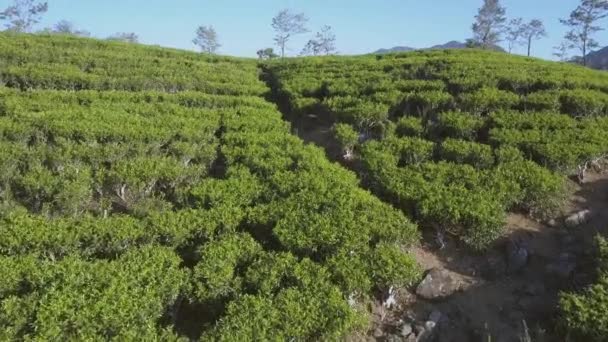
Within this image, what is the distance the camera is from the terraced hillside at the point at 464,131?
33.6ft

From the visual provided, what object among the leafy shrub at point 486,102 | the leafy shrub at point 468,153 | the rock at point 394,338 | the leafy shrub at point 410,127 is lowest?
the rock at point 394,338

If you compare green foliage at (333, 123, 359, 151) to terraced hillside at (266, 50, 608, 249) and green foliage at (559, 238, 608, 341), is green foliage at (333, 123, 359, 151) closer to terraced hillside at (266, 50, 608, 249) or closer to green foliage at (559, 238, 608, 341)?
terraced hillside at (266, 50, 608, 249)

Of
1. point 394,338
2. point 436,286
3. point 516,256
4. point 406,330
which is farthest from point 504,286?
point 394,338

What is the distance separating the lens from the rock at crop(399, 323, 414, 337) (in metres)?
→ 7.69

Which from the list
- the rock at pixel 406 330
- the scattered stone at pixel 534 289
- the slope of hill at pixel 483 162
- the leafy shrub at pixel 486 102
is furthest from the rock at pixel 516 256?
the leafy shrub at pixel 486 102

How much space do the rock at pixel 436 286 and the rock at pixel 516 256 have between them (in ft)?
4.24

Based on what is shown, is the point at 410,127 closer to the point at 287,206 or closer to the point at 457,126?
the point at 457,126

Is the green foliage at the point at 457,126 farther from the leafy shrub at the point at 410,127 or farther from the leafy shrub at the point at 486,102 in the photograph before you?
the leafy shrub at the point at 486,102

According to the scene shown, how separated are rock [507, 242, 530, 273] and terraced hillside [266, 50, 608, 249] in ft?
1.52

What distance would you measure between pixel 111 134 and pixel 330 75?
1219cm

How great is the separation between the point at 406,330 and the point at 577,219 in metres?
5.21

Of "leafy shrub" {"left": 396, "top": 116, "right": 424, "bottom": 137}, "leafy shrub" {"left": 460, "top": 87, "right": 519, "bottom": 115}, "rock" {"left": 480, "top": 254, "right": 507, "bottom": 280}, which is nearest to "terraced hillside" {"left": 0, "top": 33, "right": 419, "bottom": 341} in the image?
"rock" {"left": 480, "top": 254, "right": 507, "bottom": 280}

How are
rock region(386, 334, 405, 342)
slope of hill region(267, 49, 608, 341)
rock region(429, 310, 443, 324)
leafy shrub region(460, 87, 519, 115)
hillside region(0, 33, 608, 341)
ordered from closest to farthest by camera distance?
1. hillside region(0, 33, 608, 341)
2. rock region(386, 334, 405, 342)
3. rock region(429, 310, 443, 324)
4. slope of hill region(267, 49, 608, 341)
5. leafy shrub region(460, 87, 519, 115)

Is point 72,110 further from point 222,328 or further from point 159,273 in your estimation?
point 222,328
